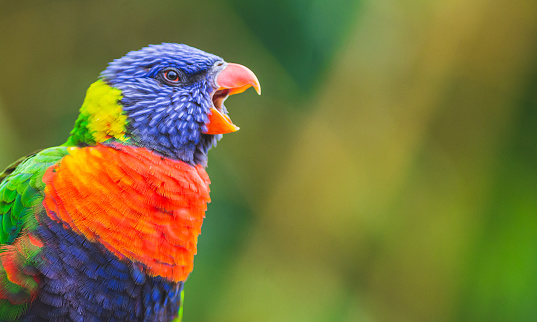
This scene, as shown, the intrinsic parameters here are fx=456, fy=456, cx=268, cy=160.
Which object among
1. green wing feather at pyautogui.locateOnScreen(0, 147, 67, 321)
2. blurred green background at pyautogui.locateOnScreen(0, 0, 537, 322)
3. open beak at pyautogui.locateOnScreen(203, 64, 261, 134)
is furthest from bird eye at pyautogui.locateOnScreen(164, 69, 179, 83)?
blurred green background at pyautogui.locateOnScreen(0, 0, 537, 322)

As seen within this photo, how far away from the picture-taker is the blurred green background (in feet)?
9.53

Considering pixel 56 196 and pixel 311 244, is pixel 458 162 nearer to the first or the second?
pixel 311 244

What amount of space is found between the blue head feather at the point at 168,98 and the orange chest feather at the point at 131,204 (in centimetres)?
8

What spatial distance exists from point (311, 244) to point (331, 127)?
2.75 ft

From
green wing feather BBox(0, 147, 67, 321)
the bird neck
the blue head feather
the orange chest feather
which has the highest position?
the blue head feather

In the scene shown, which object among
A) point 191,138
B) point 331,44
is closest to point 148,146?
point 191,138

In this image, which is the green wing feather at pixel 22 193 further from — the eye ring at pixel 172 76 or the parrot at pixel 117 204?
the eye ring at pixel 172 76

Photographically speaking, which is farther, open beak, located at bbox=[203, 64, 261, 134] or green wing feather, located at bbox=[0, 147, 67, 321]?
open beak, located at bbox=[203, 64, 261, 134]

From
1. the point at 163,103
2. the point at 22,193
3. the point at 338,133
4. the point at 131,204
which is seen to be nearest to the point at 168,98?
the point at 163,103

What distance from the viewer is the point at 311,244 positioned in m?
3.23

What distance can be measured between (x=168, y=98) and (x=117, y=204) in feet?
1.45

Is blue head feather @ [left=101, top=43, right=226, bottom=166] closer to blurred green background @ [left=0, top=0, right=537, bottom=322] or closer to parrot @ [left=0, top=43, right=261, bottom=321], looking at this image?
parrot @ [left=0, top=43, right=261, bottom=321]

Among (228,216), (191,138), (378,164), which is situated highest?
(378,164)

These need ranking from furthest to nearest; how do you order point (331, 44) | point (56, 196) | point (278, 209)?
point (278, 209) → point (331, 44) → point (56, 196)
